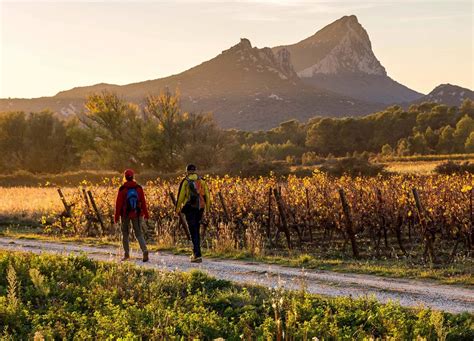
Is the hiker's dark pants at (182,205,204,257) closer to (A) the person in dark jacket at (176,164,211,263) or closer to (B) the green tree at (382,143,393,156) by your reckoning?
(A) the person in dark jacket at (176,164,211,263)

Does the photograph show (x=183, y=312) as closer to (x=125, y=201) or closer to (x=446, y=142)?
(x=125, y=201)

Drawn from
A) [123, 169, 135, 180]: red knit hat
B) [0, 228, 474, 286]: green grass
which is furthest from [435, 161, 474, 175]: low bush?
[123, 169, 135, 180]: red knit hat

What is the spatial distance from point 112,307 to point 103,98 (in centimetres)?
6014

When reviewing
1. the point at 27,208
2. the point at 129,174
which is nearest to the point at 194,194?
the point at 129,174

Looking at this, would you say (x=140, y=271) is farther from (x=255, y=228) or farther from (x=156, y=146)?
(x=156, y=146)

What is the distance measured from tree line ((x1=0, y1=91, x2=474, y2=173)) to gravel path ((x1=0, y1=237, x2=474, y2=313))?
37.2 metres

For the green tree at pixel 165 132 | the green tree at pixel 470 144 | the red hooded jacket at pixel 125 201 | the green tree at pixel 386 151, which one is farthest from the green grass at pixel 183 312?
the green tree at pixel 386 151

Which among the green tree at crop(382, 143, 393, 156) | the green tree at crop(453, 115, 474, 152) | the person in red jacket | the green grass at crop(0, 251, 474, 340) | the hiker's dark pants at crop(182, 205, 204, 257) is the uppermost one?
the green tree at crop(453, 115, 474, 152)

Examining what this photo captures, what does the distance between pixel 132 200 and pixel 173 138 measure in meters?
46.9

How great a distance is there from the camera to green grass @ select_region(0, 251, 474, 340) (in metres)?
9.51

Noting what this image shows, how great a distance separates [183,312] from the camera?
36.3 ft

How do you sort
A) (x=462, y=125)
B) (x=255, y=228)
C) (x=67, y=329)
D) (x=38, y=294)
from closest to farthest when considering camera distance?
(x=67, y=329) < (x=38, y=294) < (x=255, y=228) < (x=462, y=125)

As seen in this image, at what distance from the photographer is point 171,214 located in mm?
24250

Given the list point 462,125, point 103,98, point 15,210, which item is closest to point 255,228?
point 15,210
